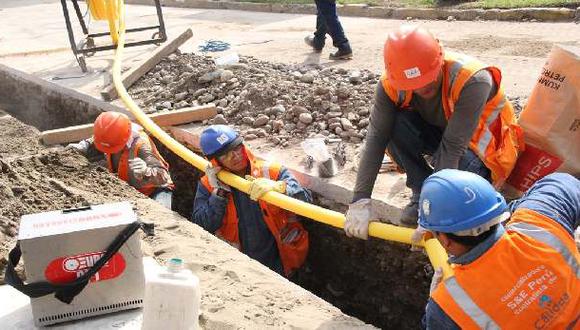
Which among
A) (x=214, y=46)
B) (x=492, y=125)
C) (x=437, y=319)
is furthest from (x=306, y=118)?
(x=214, y=46)

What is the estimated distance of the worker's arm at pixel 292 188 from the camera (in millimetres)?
4750

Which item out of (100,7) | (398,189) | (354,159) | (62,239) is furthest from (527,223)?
(100,7)

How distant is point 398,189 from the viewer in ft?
15.7

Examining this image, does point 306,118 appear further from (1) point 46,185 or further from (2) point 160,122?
(1) point 46,185

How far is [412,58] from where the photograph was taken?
3424mm

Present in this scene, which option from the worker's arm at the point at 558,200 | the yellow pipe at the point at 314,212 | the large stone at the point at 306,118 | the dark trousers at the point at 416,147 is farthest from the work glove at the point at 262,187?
the worker's arm at the point at 558,200

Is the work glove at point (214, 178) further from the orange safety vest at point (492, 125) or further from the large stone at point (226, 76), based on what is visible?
the large stone at point (226, 76)

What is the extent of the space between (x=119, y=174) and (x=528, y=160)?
3.62 metres

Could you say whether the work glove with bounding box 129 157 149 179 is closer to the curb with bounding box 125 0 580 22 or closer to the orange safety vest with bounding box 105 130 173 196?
the orange safety vest with bounding box 105 130 173 196

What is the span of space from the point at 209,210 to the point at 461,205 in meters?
3.00

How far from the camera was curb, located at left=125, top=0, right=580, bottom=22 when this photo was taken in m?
9.76

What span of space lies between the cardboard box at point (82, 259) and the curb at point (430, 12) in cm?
876

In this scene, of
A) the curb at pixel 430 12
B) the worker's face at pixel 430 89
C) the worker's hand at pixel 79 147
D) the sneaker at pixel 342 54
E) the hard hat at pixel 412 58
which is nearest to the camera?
the hard hat at pixel 412 58

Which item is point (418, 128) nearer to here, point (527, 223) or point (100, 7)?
point (527, 223)
